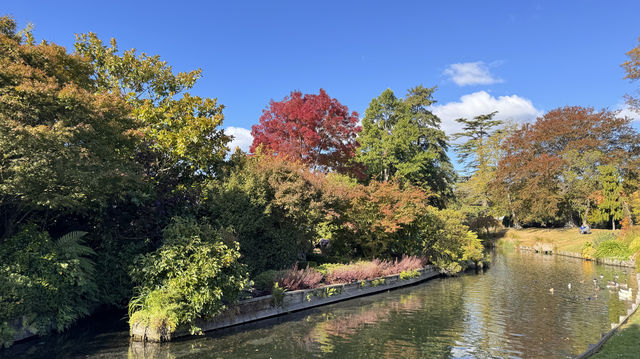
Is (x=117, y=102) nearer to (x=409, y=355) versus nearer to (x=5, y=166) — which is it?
(x=5, y=166)

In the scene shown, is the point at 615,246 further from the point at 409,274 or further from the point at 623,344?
the point at 623,344

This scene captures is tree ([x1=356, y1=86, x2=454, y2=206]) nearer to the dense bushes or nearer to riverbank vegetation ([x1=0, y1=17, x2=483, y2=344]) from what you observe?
riverbank vegetation ([x1=0, y1=17, x2=483, y2=344])

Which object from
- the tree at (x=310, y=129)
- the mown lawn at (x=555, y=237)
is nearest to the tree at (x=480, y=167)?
the mown lawn at (x=555, y=237)

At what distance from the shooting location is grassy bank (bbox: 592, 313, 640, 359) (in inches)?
311

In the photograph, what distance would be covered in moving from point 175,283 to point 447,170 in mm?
35209

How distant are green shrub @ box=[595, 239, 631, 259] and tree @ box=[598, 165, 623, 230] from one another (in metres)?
11.5

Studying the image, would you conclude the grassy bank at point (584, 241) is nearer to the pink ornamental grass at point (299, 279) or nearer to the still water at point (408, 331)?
the still water at point (408, 331)

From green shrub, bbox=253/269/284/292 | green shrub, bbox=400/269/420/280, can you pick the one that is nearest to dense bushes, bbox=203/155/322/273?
green shrub, bbox=253/269/284/292

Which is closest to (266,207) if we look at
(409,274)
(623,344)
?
(409,274)

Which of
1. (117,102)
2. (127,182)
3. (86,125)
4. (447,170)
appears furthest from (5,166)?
(447,170)

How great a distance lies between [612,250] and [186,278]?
110ft

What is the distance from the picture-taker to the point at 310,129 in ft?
83.6

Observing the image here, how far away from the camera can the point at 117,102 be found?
40.7 ft

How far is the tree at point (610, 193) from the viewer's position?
132ft
